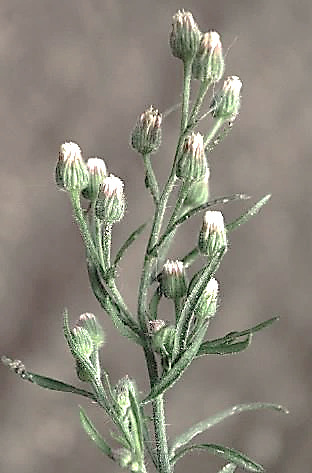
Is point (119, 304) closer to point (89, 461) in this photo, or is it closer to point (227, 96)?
point (227, 96)

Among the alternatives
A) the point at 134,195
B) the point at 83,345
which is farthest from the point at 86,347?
the point at 134,195

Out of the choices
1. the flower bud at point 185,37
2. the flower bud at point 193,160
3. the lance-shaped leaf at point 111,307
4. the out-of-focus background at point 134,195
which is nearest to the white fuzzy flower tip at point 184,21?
the flower bud at point 185,37

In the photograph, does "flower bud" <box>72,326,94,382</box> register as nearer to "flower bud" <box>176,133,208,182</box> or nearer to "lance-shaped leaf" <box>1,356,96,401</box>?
"lance-shaped leaf" <box>1,356,96,401</box>

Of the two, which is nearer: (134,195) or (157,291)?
(157,291)

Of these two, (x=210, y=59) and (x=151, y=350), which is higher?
(x=210, y=59)

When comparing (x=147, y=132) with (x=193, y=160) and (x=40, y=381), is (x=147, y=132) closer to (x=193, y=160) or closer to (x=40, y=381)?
(x=193, y=160)

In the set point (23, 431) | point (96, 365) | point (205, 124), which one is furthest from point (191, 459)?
point (96, 365)

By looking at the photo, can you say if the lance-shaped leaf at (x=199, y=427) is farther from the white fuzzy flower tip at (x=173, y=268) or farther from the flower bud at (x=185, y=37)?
the flower bud at (x=185, y=37)
